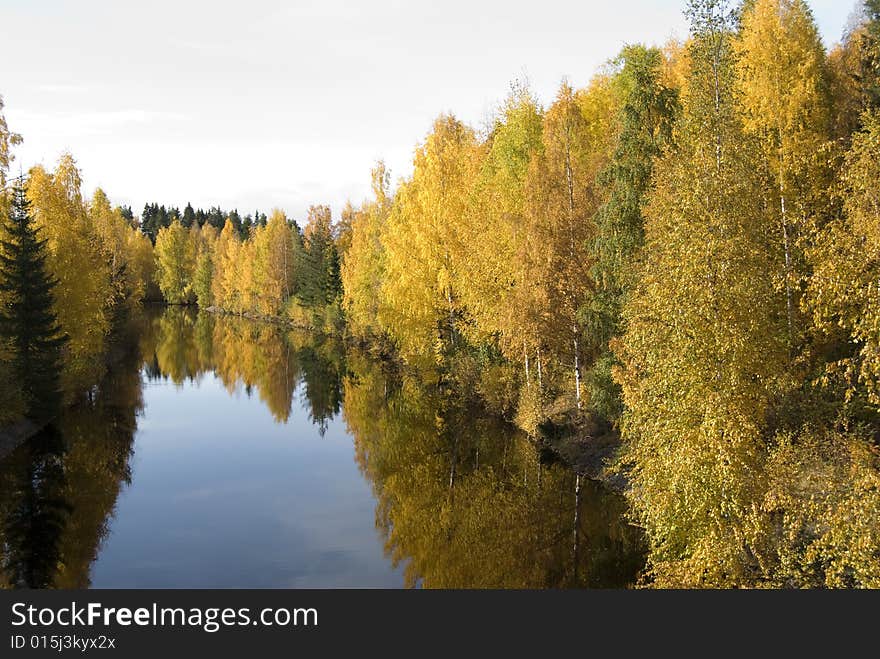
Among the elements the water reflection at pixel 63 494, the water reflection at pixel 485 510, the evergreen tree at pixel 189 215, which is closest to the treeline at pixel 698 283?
the water reflection at pixel 485 510

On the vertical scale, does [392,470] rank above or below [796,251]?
below

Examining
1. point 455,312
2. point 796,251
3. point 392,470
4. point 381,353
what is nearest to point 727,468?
point 796,251

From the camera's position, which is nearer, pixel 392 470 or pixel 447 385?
pixel 392 470

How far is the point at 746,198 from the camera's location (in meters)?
15.1

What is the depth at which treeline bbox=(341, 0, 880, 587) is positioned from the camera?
40.9ft

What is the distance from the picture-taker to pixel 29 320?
3209 cm

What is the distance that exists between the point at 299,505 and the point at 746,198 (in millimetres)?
17318

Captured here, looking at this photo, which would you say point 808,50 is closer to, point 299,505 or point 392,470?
point 392,470

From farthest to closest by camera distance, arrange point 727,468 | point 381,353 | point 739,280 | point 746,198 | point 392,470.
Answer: point 381,353
point 392,470
point 746,198
point 739,280
point 727,468

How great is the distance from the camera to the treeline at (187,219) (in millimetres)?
161750

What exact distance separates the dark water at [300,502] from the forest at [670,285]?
87.1 inches

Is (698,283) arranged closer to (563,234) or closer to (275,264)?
(563,234)

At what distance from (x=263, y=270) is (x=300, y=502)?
253 feet

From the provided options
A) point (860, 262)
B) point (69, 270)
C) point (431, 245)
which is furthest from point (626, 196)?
point (69, 270)
